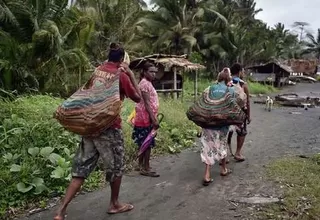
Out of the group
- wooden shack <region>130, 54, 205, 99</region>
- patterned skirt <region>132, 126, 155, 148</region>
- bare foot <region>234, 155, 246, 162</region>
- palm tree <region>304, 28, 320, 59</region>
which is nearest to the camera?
patterned skirt <region>132, 126, 155, 148</region>

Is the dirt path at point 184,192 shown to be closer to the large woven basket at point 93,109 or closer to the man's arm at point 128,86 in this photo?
the large woven basket at point 93,109

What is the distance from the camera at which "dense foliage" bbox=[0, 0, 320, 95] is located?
33.6 feet

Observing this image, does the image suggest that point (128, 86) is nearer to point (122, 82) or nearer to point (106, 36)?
point (122, 82)

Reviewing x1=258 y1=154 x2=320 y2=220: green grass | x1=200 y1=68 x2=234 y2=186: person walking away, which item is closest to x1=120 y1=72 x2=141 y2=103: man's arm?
x1=200 y1=68 x2=234 y2=186: person walking away

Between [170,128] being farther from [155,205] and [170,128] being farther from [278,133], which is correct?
[155,205]

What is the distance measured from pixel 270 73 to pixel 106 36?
64.7ft

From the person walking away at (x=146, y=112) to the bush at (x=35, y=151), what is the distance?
530mm

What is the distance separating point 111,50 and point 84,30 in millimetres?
8948

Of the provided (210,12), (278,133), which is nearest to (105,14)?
(210,12)

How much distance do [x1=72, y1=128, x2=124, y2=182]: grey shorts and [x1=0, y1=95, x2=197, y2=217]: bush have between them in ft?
3.78

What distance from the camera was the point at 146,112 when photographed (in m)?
5.59

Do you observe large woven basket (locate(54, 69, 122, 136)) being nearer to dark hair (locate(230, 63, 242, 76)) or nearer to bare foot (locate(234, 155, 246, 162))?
dark hair (locate(230, 63, 242, 76))

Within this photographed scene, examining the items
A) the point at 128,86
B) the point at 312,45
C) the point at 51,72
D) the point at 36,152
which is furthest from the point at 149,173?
the point at 312,45

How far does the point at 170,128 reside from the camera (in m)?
8.95
